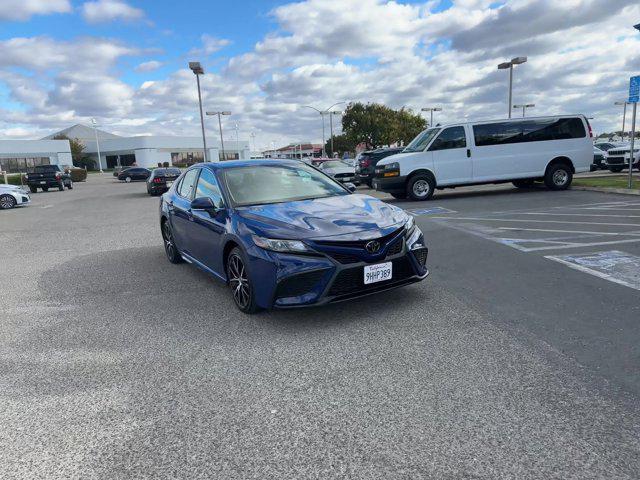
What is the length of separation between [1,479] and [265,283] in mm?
2291

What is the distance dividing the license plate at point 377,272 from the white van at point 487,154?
395 inches

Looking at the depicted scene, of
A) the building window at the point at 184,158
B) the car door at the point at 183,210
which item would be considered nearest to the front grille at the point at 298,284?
the car door at the point at 183,210

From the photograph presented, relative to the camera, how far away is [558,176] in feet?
47.7

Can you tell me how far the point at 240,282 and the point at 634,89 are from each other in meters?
12.7

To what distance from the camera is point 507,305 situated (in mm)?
4691

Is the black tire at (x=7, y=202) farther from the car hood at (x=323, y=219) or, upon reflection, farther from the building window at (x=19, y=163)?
the building window at (x=19, y=163)

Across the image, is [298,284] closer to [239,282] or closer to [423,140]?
[239,282]

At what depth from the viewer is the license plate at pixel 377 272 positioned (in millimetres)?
4215

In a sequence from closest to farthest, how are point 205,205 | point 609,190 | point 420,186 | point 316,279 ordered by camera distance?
point 316,279
point 205,205
point 609,190
point 420,186

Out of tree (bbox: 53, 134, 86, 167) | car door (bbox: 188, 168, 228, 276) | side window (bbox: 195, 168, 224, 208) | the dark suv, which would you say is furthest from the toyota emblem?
tree (bbox: 53, 134, 86, 167)

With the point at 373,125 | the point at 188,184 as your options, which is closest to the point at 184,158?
the point at 373,125

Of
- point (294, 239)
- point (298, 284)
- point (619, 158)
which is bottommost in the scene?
point (298, 284)

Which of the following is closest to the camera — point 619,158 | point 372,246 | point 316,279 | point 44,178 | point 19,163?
point 316,279

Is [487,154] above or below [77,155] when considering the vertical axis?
below
